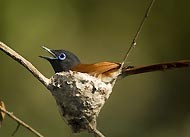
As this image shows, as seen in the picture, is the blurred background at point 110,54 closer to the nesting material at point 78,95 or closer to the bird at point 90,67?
the bird at point 90,67

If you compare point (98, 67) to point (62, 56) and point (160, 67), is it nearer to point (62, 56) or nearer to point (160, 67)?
point (62, 56)

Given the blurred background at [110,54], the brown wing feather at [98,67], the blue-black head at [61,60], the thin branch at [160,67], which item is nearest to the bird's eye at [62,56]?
the blue-black head at [61,60]

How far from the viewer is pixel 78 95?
5.08 meters

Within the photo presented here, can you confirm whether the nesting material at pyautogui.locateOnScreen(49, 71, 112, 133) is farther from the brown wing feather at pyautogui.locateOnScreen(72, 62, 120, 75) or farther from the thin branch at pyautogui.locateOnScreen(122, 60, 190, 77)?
the thin branch at pyautogui.locateOnScreen(122, 60, 190, 77)

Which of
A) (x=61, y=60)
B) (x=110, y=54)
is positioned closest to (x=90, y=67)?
(x=61, y=60)

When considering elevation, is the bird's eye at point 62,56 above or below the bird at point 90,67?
above

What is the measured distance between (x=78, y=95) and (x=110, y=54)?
5.82 meters

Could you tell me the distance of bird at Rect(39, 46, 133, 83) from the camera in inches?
193

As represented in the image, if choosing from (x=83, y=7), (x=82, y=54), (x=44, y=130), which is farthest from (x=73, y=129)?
(x=82, y=54)

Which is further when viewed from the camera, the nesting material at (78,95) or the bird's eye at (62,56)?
the bird's eye at (62,56)

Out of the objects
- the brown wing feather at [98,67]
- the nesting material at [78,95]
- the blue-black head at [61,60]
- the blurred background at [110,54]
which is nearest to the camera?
the nesting material at [78,95]

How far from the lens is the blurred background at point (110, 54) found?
9328 millimetres

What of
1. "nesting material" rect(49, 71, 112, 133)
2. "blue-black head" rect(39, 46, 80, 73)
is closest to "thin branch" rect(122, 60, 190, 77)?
"nesting material" rect(49, 71, 112, 133)

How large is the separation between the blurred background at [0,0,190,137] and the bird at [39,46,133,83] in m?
3.32
